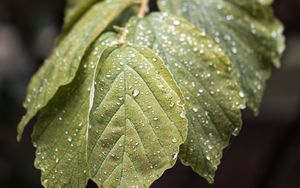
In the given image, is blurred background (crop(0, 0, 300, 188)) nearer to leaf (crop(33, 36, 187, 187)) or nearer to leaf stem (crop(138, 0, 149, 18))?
leaf stem (crop(138, 0, 149, 18))

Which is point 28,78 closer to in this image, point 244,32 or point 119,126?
point 244,32

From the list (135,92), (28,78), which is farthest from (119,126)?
(28,78)

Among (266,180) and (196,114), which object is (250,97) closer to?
(196,114)

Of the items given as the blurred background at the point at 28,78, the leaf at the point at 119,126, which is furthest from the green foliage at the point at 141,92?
the blurred background at the point at 28,78

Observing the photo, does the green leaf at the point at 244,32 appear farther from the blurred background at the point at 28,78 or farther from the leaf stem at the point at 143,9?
the blurred background at the point at 28,78

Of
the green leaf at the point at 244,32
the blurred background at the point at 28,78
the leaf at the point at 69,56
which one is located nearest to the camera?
the leaf at the point at 69,56

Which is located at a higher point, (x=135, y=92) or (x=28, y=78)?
(x=135, y=92)
